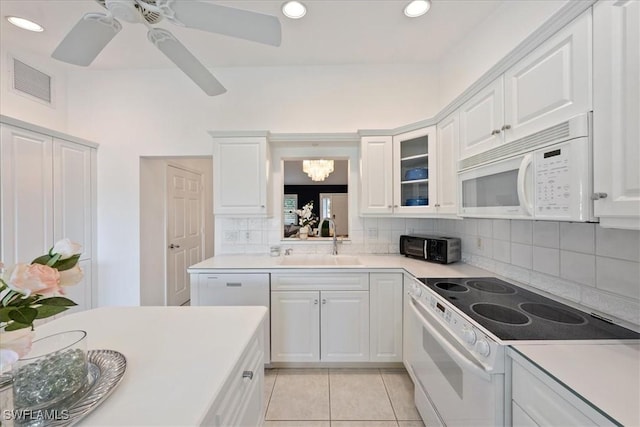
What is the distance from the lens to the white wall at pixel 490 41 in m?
1.70

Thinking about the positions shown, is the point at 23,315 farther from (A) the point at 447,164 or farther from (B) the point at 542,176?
(A) the point at 447,164

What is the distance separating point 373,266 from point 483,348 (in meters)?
1.21

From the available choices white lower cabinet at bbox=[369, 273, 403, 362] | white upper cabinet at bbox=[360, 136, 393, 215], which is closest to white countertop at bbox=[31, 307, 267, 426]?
white lower cabinet at bbox=[369, 273, 403, 362]

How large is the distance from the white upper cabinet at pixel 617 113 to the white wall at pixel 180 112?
6.32 feet

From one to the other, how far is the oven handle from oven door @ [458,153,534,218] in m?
0.71

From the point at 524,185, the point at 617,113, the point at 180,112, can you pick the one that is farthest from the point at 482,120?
the point at 180,112

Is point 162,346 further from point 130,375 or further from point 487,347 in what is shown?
point 487,347

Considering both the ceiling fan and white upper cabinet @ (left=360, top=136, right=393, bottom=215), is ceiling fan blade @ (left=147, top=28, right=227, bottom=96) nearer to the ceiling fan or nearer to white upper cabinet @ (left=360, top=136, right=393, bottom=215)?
Answer: the ceiling fan

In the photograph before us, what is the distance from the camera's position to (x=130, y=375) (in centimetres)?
79

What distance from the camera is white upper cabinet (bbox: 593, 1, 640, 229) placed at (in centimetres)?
84

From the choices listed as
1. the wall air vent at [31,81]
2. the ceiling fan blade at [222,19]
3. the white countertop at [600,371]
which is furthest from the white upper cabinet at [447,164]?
the wall air vent at [31,81]

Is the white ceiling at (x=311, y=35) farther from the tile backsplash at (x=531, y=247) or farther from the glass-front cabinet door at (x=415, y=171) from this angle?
the tile backsplash at (x=531, y=247)


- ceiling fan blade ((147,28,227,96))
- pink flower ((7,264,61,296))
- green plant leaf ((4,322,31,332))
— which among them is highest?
ceiling fan blade ((147,28,227,96))

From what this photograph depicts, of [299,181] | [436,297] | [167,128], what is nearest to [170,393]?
[436,297]
